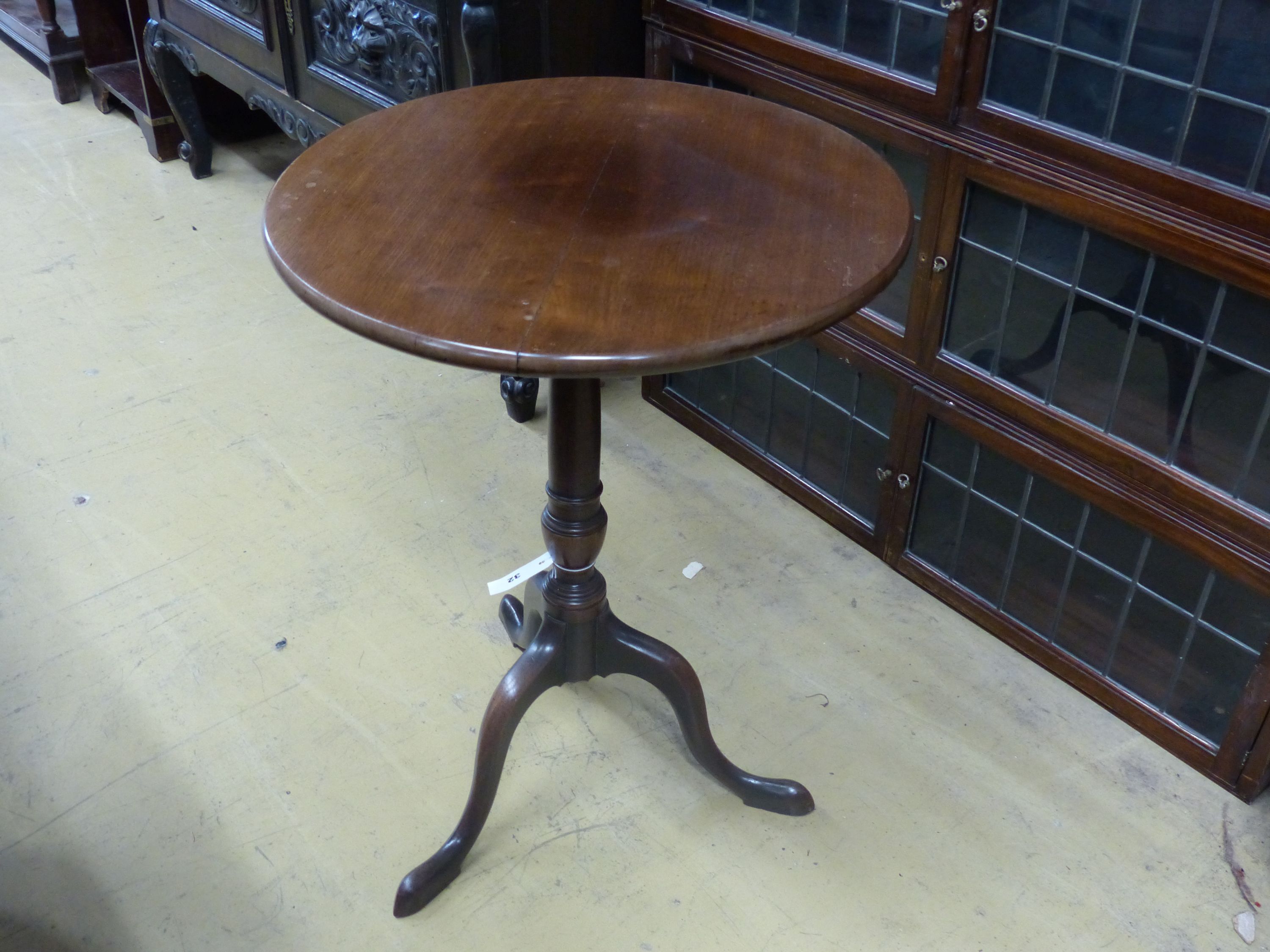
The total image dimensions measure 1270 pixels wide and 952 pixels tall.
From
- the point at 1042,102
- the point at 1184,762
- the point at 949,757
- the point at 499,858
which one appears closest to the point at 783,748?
the point at 949,757

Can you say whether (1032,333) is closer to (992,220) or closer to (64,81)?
(992,220)

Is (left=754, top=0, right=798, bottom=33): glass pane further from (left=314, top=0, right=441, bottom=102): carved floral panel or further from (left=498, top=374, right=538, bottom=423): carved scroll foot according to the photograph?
(left=498, top=374, right=538, bottom=423): carved scroll foot

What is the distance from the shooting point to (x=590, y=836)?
1504mm

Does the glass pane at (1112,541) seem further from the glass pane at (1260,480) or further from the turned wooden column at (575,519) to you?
the turned wooden column at (575,519)

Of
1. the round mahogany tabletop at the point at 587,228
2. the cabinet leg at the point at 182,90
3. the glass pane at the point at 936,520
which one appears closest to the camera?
the round mahogany tabletop at the point at 587,228

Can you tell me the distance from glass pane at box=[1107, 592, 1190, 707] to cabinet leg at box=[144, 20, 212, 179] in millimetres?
2286

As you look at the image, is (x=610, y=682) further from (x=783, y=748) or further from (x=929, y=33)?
(x=929, y=33)

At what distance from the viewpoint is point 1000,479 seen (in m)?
1.71

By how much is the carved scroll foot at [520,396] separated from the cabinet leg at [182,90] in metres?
1.18

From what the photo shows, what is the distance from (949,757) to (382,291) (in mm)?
1039

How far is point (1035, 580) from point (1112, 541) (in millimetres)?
152

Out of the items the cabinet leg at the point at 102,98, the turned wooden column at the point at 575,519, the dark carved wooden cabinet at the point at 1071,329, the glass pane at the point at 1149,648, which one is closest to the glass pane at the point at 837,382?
the dark carved wooden cabinet at the point at 1071,329

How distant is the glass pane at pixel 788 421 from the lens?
2012 mm

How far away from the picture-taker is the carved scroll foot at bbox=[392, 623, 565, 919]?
140 centimetres
